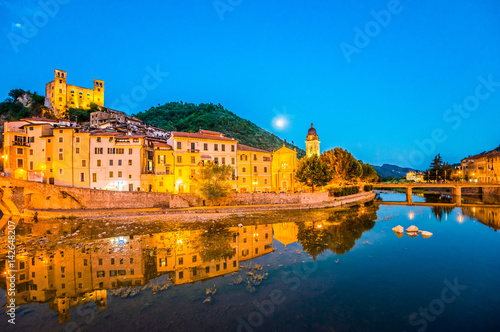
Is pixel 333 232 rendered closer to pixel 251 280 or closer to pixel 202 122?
pixel 251 280

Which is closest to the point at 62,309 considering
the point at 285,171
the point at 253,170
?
the point at 253,170

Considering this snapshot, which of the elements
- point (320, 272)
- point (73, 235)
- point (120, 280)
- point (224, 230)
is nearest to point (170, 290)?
point (120, 280)

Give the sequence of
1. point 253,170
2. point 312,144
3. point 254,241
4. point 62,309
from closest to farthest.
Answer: point 62,309 → point 254,241 → point 253,170 → point 312,144

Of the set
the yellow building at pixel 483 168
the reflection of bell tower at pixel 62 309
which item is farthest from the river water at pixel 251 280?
the yellow building at pixel 483 168

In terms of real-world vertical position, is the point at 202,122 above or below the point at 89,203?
above

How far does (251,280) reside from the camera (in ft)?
49.1

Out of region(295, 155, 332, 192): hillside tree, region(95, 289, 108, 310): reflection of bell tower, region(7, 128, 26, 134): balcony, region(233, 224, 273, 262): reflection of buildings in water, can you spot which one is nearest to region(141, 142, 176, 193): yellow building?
region(233, 224, 273, 262): reflection of buildings in water

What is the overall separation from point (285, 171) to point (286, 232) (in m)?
28.6

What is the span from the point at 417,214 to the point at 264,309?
39.9 metres

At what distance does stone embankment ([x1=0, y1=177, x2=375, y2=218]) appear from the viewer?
3372 cm

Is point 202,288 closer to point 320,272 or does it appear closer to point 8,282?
point 320,272

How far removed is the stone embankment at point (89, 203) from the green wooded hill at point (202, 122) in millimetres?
65620

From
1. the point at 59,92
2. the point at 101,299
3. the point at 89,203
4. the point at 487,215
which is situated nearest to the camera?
the point at 101,299

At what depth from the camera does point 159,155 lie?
4234 centimetres
